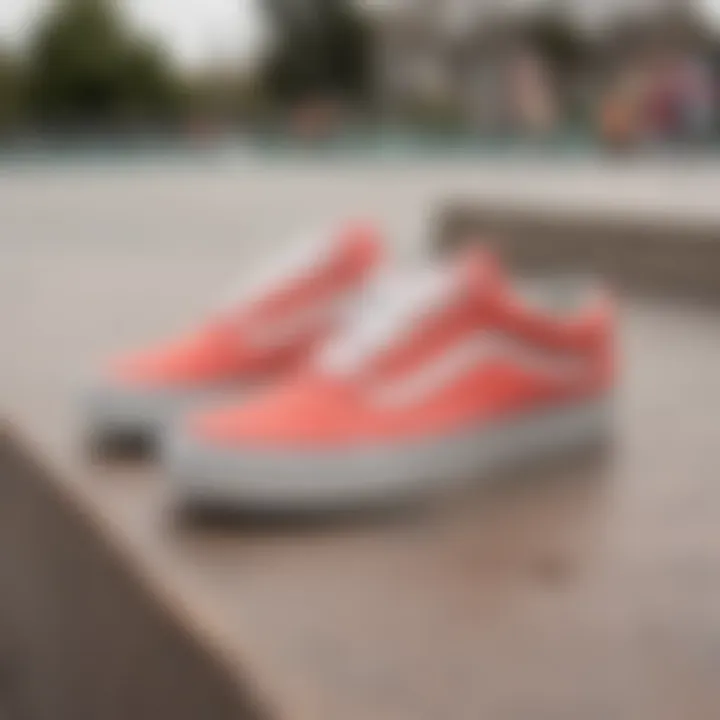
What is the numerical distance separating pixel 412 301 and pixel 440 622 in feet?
0.75

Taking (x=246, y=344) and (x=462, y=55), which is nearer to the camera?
(x=246, y=344)

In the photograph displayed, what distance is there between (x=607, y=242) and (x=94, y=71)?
4.13 ft

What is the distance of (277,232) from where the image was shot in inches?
88.0

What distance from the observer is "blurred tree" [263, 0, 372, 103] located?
251 cm

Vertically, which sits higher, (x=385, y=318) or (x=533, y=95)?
(x=385, y=318)

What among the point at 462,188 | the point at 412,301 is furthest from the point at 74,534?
the point at 462,188

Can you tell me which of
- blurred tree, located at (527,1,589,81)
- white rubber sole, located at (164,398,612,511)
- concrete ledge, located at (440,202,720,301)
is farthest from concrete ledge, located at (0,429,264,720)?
blurred tree, located at (527,1,589,81)

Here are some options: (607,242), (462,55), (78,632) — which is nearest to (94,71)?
(462,55)

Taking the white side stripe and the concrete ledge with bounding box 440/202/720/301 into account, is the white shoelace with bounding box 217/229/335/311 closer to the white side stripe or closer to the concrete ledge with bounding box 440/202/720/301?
the white side stripe

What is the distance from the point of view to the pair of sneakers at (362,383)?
0.63m

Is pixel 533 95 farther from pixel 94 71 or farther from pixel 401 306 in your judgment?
pixel 401 306

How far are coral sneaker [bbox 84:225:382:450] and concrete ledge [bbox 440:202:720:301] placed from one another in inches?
30.4

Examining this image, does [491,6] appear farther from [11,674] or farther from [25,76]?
[11,674]

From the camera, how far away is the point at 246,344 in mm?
788
